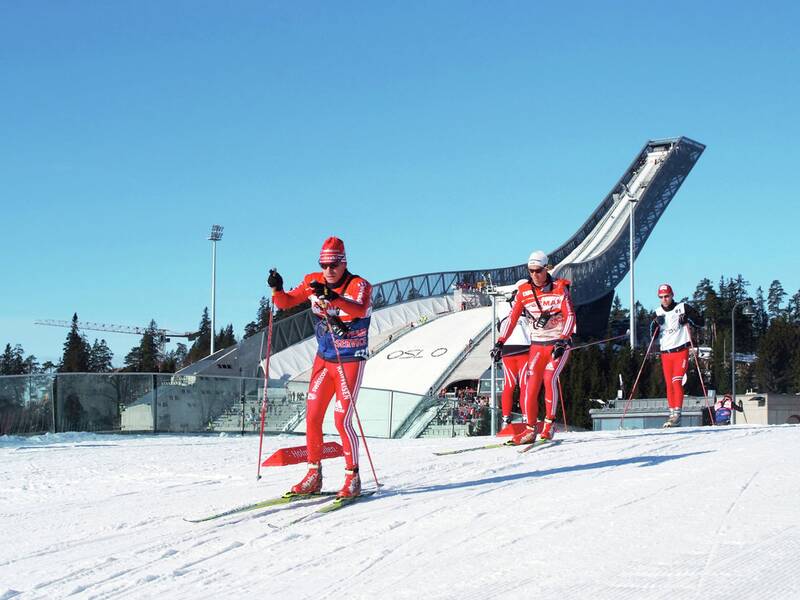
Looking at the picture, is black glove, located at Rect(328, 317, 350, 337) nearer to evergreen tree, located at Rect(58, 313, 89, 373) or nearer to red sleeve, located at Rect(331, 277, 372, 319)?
red sleeve, located at Rect(331, 277, 372, 319)

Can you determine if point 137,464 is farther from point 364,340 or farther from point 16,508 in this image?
point 364,340

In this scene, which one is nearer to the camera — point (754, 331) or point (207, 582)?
point (207, 582)

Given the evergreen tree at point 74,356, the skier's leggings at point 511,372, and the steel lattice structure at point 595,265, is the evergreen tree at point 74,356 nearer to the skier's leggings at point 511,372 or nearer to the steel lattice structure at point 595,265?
the steel lattice structure at point 595,265

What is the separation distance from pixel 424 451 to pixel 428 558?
20.5 feet

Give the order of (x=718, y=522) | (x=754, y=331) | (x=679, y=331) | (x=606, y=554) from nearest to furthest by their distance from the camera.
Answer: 1. (x=606, y=554)
2. (x=718, y=522)
3. (x=679, y=331)
4. (x=754, y=331)

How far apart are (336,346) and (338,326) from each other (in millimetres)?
189

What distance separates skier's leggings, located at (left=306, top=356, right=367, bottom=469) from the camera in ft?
24.9

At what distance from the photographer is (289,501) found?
7.39m

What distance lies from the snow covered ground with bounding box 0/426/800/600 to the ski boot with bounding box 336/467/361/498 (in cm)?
16

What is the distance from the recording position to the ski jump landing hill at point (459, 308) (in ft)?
181

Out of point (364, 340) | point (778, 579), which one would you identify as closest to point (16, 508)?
point (364, 340)

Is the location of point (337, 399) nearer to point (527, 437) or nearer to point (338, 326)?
point (338, 326)

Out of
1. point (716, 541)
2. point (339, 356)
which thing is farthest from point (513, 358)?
point (716, 541)

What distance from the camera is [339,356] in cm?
760
